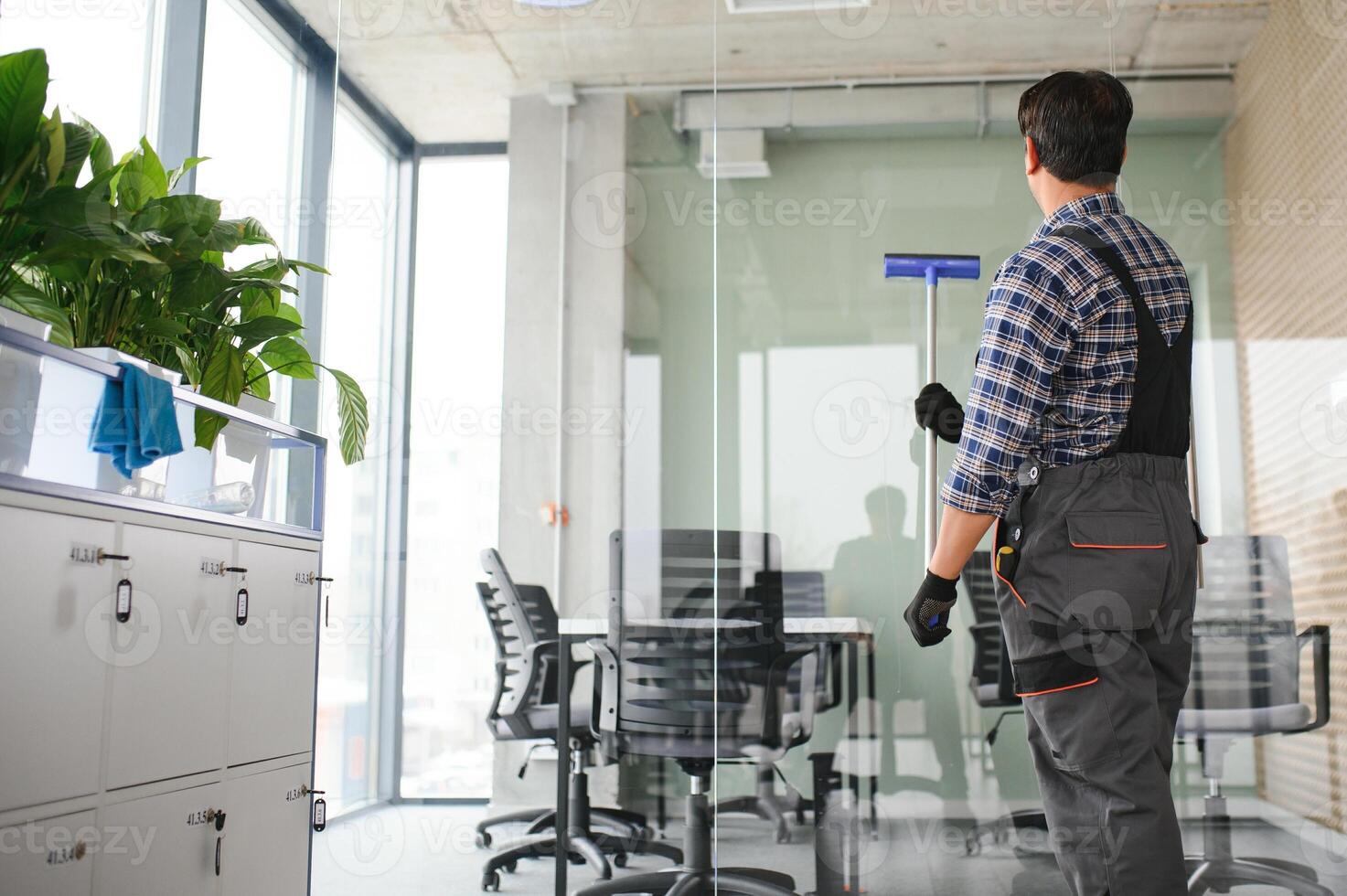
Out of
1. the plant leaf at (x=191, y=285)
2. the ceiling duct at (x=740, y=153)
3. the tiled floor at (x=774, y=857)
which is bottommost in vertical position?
the tiled floor at (x=774, y=857)

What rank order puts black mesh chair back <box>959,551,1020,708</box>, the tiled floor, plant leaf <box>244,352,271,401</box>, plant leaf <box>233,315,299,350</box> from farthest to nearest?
black mesh chair back <box>959,551,1020,708</box>, the tiled floor, plant leaf <box>244,352,271,401</box>, plant leaf <box>233,315,299,350</box>

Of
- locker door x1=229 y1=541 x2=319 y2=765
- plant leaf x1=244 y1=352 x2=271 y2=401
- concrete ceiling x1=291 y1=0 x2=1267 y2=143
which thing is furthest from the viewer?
concrete ceiling x1=291 y1=0 x2=1267 y2=143

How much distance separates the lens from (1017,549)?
1653 mm

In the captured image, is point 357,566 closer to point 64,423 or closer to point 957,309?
point 64,423

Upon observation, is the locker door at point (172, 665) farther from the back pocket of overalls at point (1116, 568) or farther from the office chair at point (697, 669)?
the back pocket of overalls at point (1116, 568)

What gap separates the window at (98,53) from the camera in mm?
2809

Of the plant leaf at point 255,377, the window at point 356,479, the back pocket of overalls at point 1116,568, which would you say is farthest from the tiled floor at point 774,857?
the back pocket of overalls at point 1116,568

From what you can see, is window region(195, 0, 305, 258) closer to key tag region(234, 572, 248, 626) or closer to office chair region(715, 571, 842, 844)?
key tag region(234, 572, 248, 626)

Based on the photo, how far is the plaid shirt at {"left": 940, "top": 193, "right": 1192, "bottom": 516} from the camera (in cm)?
162

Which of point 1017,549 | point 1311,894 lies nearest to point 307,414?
point 1017,549

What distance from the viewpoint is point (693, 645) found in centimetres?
300

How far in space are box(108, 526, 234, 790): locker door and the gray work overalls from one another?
57.6 inches

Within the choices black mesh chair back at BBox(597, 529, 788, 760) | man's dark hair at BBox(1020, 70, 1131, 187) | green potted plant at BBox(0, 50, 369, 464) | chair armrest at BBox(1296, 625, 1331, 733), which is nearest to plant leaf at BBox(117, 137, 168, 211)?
green potted plant at BBox(0, 50, 369, 464)

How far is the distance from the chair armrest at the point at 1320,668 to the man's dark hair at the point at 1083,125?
6.79ft
